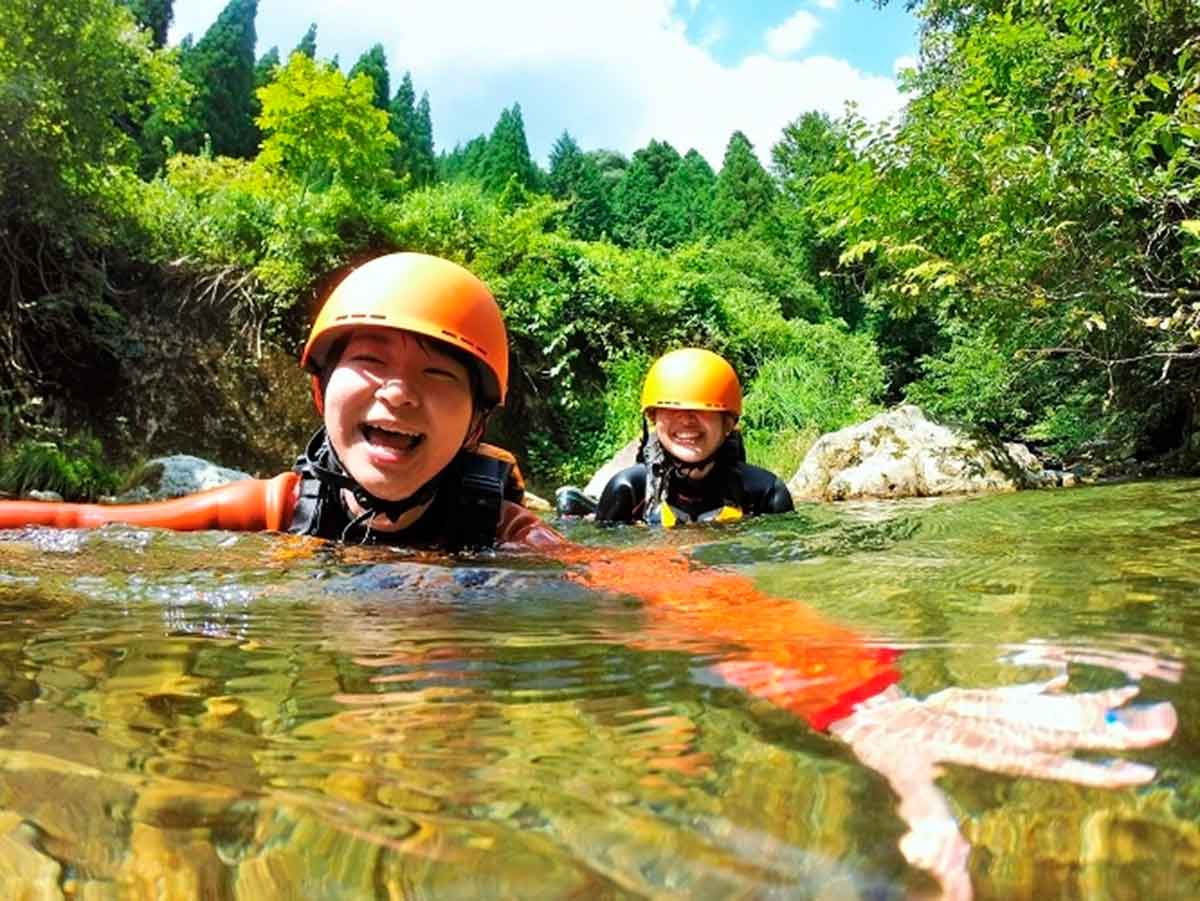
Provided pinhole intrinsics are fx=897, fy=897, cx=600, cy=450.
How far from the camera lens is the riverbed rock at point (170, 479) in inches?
355

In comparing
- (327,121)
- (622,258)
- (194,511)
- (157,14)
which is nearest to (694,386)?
(194,511)

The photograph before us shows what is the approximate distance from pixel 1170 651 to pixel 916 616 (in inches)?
18.2

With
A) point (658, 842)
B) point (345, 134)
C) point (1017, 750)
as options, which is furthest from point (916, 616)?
point (345, 134)

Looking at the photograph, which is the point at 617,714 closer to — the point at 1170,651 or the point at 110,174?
the point at 1170,651

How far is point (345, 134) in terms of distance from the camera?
17.6m

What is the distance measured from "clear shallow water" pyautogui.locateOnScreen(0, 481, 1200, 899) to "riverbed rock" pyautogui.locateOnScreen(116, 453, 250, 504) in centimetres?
745

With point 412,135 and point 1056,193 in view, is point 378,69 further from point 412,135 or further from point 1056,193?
point 1056,193

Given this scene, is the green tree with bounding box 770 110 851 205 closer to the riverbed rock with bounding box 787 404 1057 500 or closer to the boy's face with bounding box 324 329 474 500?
the riverbed rock with bounding box 787 404 1057 500

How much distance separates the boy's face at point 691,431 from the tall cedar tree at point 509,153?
4038 cm

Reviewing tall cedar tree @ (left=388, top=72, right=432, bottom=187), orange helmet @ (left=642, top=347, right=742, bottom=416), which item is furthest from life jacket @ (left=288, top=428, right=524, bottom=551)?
tall cedar tree @ (left=388, top=72, right=432, bottom=187)

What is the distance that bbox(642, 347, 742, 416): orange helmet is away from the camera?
532 centimetres

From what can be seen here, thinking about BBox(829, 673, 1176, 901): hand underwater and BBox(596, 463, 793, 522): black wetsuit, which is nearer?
BBox(829, 673, 1176, 901): hand underwater

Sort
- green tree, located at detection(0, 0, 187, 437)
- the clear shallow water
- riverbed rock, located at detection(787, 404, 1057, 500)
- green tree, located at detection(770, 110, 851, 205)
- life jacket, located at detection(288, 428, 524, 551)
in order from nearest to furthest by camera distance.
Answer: the clear shallow water
life jacket, located at detection(288, 428, 524, 551)
riverbed rock, located at detection(787, 404, 1057, 500)
green tree, located at detection(0, 0, 187, 437)
green tree, located at detection(770, 110, 851, 205)

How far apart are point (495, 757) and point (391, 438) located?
1.89m
